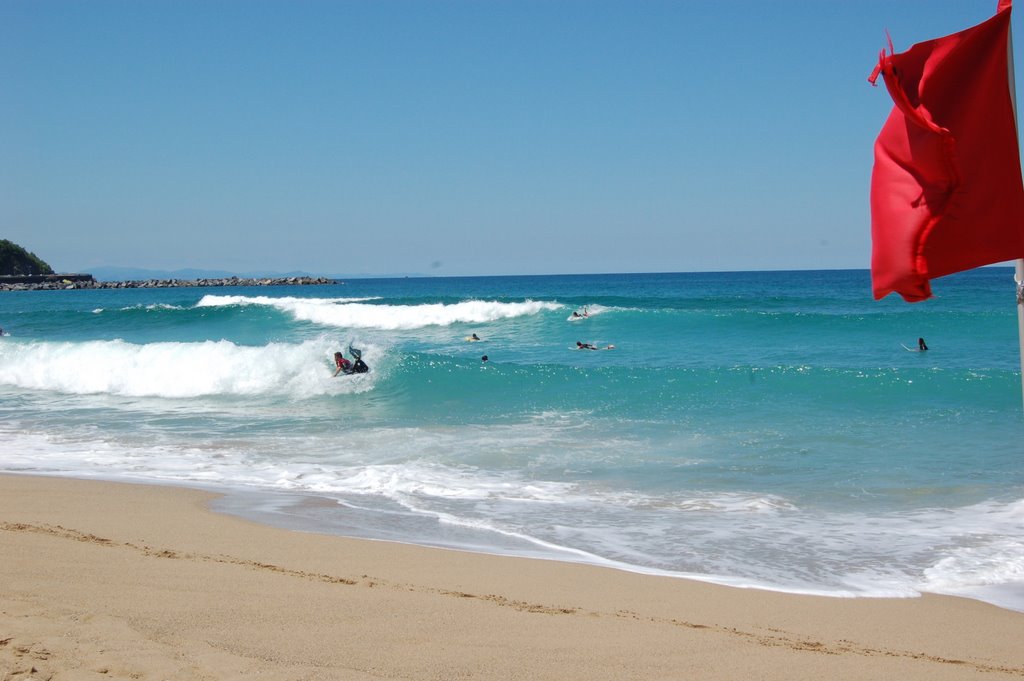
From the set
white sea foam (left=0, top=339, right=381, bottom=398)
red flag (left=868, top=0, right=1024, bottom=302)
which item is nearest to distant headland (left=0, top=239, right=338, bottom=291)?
white sea foam (left=0, top=339, right=381, bottom=398)

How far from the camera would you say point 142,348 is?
72.1 feet

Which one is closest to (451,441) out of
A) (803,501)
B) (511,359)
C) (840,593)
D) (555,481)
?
(555,481)

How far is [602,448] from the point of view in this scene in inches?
439

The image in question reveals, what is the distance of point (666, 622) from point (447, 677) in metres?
1.48

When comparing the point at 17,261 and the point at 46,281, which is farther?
the point at 17,261

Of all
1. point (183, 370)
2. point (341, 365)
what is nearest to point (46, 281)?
point (183, 370)

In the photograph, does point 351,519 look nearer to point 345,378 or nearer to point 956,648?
point 956,648

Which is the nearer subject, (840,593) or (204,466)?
(840,593)

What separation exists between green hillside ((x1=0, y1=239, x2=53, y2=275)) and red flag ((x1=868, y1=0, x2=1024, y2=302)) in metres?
126

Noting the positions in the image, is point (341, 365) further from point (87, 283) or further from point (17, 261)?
point (17, 261)

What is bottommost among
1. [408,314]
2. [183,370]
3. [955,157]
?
[183,370]

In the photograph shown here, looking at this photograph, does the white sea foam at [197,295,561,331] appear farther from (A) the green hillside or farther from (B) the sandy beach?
(A) the green hillside

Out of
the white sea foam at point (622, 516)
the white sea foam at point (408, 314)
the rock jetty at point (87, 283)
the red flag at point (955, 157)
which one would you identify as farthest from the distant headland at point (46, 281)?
the red flag at point (955, 157)

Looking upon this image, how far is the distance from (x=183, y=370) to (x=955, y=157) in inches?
755
